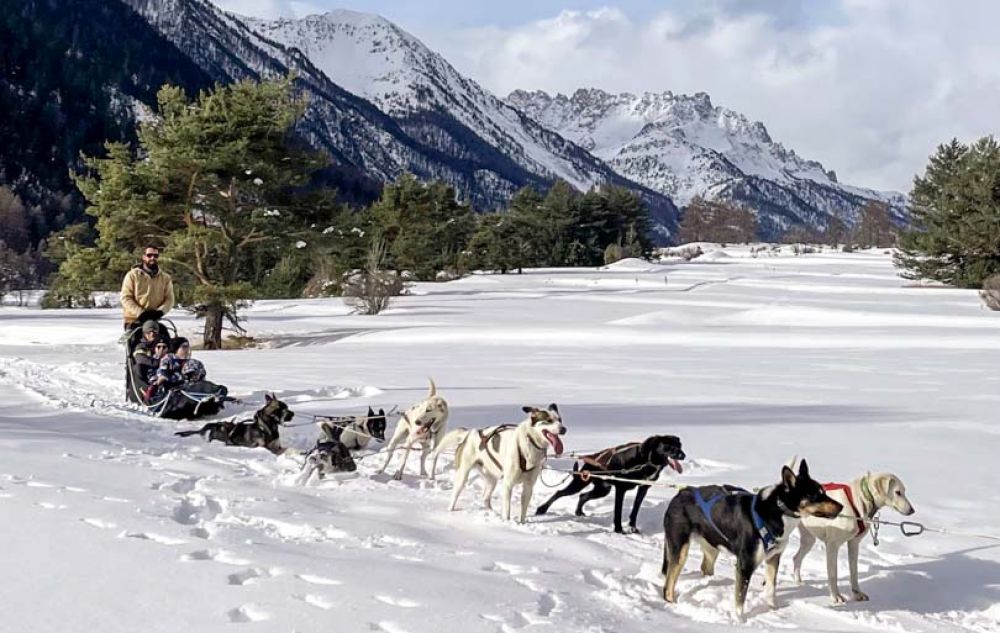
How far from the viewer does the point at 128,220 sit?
57.7 ft

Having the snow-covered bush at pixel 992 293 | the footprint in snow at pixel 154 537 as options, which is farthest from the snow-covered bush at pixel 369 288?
the footprint in snow at pixel 154 537

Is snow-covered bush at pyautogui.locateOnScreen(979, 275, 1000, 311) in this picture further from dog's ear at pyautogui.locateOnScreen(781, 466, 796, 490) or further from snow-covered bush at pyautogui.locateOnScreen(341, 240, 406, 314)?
dog's ear at pyautogui.locateOnScreen(781, 466, 796, 490)

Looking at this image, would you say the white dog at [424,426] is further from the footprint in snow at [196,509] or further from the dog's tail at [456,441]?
the footprint in snow at [196,509]

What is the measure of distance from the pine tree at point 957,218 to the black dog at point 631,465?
108 ft

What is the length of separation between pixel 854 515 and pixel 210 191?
16761 millimetres

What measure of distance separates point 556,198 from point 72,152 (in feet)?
216

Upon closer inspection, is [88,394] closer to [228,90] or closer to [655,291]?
[228,90]

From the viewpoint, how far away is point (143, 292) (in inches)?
388

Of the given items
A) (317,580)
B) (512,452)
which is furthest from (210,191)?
(317,580)

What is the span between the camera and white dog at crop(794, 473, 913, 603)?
405 cm

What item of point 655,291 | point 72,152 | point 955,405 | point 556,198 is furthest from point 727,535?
point 72,152

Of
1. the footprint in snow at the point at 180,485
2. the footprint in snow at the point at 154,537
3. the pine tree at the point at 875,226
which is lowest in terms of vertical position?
the footprint in snow at the point at 180,485

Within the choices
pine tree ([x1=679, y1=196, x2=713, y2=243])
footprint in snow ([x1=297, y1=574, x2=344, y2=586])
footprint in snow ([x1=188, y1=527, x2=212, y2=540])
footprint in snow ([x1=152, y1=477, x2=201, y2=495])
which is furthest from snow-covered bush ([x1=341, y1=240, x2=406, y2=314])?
pine tree ([x1=679, y1=196, x2=713, y2=243])

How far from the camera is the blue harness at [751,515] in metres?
3.83
